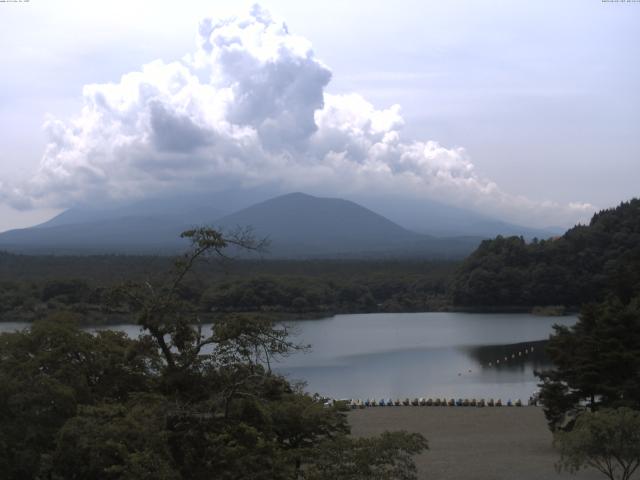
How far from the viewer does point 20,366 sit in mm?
9375

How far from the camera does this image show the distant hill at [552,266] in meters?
53.8

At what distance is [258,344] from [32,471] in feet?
11.3

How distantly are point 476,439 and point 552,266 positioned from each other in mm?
41084

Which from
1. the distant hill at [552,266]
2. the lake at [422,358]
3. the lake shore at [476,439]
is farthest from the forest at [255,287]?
the lake shore at [476,439]

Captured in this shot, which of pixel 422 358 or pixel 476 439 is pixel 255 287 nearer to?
pixel 422 358

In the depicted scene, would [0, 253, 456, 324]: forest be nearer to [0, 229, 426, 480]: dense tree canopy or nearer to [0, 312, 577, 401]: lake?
[0, 312, 577, 401]: lake

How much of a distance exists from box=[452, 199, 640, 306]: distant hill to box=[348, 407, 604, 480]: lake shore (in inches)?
1386

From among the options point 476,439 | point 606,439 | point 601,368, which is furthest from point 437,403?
point 606,439

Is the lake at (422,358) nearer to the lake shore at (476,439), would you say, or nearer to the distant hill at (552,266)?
the lake shore at (476,439)

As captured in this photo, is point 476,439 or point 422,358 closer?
point 476,439

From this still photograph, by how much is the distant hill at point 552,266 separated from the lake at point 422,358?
259 inches

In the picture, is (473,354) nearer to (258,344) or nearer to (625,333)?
(625,333)

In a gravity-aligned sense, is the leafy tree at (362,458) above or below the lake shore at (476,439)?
above

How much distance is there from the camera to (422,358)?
31.6 meters
